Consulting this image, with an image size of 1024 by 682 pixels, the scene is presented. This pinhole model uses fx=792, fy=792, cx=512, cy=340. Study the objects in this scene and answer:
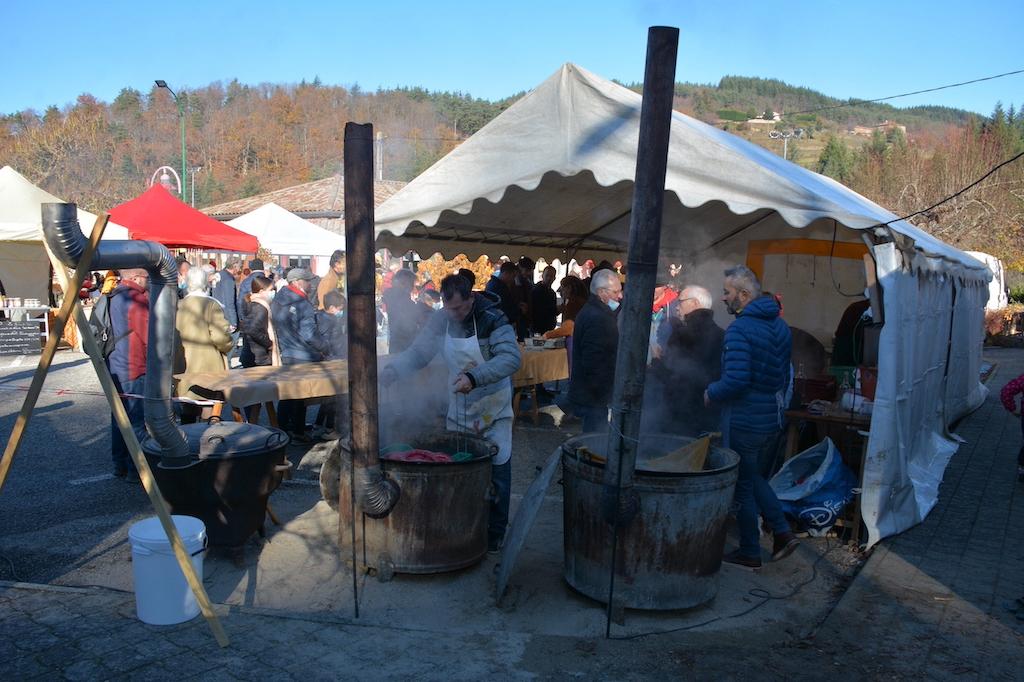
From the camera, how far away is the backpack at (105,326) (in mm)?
6492

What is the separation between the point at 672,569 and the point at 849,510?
238cm

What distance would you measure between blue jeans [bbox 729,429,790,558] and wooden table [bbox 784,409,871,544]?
943 mm

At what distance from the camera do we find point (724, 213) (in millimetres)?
9328

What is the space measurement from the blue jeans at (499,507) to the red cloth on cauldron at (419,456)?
388 millimetres

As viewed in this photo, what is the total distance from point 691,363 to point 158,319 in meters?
3.94

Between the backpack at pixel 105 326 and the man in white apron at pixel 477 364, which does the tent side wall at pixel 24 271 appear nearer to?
the backpack at pixel 105 326

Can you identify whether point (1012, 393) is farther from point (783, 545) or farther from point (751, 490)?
point (751, 490)

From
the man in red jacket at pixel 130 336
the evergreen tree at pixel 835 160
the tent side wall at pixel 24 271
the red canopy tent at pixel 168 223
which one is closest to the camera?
the man in red jacket at pixel 130 336

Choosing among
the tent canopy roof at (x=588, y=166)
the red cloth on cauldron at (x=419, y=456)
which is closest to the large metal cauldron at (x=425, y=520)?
the red cloth on cauldron at (x=419, y=456)

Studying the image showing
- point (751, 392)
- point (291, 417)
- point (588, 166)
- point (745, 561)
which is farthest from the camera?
point (291, 417)

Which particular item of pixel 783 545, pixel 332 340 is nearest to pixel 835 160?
pixel 332 340

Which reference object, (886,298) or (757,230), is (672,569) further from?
(757,230)

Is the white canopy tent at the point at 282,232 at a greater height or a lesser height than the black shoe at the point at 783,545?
greater

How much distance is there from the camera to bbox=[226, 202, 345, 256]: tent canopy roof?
57.2 ft
